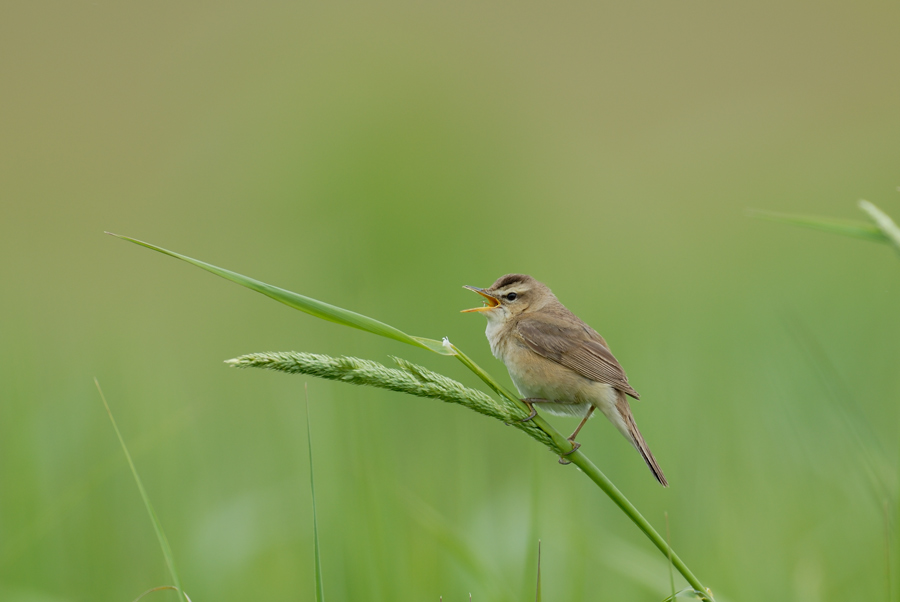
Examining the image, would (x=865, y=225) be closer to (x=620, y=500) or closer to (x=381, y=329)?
(x=620, y=500)

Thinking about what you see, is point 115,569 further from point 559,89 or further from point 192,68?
point 559,89

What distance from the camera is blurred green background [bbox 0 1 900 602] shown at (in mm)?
3807

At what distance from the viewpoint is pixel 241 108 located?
11.7m

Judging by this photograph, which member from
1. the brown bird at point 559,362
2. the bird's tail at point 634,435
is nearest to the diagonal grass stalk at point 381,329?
the bird's tail at point 634,435

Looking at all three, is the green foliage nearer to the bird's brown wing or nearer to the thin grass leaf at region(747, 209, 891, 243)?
the thin grass leaf at region(747, 209, 891, 243)

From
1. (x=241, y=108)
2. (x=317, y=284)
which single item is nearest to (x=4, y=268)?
(x=241, y=108)

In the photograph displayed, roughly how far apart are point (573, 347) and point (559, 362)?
0.11 metres

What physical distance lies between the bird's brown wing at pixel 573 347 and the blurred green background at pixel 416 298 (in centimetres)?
66

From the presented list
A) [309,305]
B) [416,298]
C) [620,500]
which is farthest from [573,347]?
[416,298]

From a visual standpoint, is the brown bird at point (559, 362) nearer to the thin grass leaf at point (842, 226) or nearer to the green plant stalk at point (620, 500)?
the green plant stalk at point (620, 500)

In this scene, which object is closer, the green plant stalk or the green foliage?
the green foliage

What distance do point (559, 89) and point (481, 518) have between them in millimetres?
16549

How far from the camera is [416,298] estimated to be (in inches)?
297

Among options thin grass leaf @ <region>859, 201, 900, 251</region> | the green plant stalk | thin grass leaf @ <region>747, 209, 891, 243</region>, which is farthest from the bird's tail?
thin grass leaf @ <region>859, 201, 900, 251</region>
